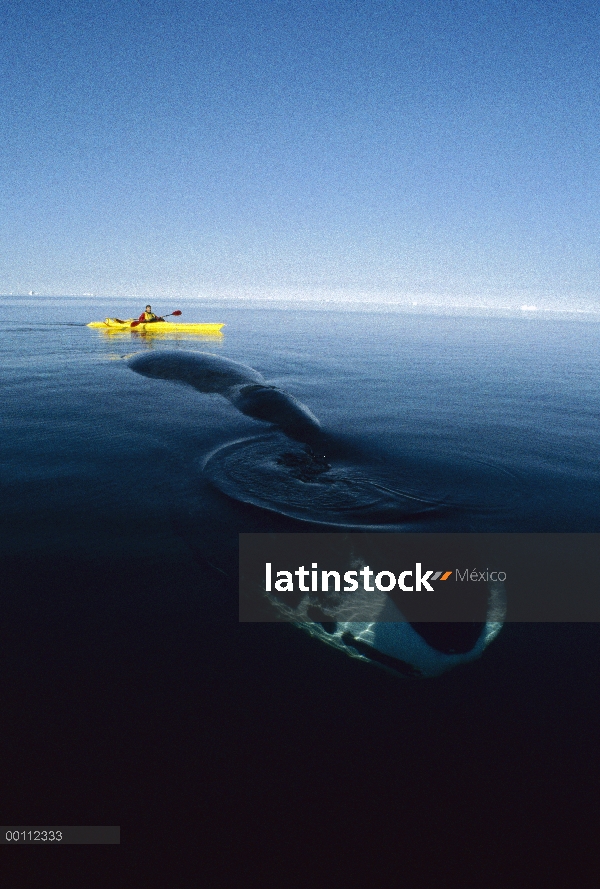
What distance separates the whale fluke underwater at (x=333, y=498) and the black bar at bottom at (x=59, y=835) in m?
2.71

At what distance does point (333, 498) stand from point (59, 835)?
603 centimetres

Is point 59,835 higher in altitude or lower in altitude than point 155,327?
lower

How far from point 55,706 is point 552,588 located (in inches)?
260

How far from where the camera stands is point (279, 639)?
5.14m

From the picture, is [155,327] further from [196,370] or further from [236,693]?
[236,693]

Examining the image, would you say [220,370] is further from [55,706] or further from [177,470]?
[55,706]

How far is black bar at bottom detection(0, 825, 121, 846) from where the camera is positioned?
3246mm

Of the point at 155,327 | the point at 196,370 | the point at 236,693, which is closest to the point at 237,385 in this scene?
the point at 196,370

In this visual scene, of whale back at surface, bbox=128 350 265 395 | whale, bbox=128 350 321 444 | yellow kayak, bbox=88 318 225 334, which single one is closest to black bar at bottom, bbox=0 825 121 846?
whale, bbox=128 350 321 444

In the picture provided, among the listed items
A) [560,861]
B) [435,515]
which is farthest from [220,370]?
[560,861]

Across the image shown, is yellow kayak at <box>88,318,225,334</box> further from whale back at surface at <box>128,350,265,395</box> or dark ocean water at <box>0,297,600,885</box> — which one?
dark ocean water at <box>0,297,600,885</box>

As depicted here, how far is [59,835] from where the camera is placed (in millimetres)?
3281

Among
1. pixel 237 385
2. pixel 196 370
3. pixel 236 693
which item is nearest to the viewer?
pixel 236 693

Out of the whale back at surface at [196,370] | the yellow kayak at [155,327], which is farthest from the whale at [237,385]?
the yellow kayak at [155,327]
